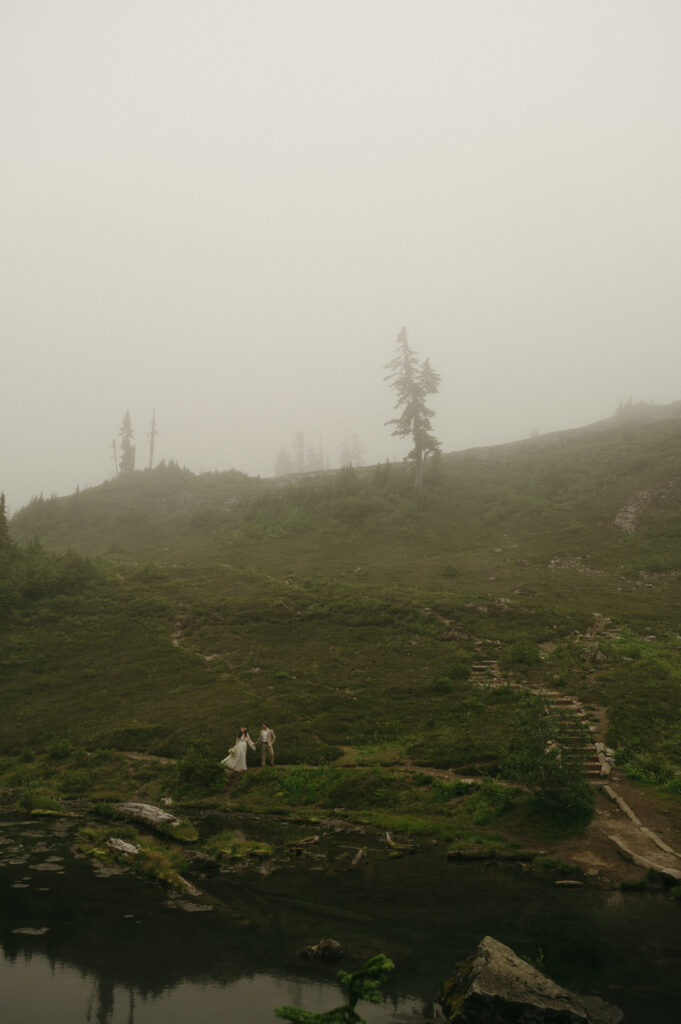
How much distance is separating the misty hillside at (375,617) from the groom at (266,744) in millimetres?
689

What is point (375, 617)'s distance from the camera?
3691 centimetres

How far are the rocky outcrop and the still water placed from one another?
470 mm

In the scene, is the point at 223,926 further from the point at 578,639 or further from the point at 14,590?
the point at 14,590

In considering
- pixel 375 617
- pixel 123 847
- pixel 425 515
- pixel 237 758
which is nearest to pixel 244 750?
pixel 237 758

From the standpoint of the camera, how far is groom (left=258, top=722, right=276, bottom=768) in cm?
2292

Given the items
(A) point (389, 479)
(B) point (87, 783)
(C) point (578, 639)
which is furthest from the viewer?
(A) point (389, 479)

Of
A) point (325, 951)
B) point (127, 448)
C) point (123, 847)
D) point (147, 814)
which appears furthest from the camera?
point (127, 448)

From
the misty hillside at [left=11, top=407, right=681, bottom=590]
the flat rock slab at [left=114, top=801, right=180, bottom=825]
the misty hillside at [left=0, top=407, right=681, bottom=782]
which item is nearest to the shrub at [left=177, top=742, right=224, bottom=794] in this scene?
the misty hillside at [left=0, top=407, right=681, bottom=782]

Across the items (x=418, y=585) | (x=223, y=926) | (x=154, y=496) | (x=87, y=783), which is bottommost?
Answer: (x=87, y=783)

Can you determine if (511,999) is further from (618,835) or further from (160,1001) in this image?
(618,835)

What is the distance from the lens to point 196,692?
97.4 ft

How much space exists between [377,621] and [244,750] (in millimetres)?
15384

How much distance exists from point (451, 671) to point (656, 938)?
17.7 metres

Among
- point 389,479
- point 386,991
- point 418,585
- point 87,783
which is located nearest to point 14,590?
point 87,783
